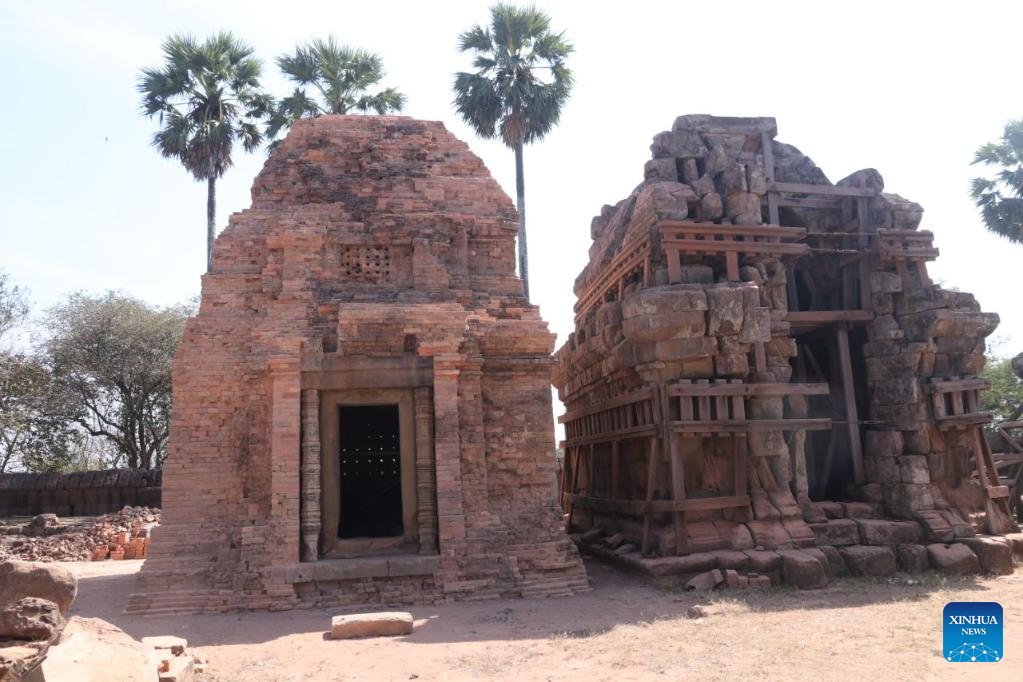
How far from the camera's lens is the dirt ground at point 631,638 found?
22.0 ft

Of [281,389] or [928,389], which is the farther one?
[928,389]

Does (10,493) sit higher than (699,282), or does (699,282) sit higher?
(699,282)

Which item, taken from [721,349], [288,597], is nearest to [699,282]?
[721,349]

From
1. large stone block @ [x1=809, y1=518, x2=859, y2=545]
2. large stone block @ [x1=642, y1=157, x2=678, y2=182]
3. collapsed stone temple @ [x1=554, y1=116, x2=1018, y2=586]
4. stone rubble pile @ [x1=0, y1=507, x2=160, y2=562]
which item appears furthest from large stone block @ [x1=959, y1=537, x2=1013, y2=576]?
stone rubble pile @ [x1=0, y1=507, x2=160, y2=562]

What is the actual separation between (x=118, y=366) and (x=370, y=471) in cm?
1741

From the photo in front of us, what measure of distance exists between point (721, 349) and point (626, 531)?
3.55m

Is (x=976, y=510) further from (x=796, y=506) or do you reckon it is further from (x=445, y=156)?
(x=445, y=156)

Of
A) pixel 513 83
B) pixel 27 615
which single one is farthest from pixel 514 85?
pixel 27 615

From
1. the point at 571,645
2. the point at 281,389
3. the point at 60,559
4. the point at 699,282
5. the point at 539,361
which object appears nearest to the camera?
the point at 571,645

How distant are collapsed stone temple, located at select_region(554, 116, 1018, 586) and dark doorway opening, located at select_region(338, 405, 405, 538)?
3723 mm

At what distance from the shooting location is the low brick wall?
71.3 feet

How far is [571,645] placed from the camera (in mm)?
7617

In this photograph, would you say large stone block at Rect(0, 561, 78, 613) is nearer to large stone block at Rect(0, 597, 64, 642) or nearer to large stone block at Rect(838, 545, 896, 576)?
large stone block at Rect(0, 597, 64, 642)

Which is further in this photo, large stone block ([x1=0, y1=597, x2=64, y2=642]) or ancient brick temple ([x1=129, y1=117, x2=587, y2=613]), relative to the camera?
ancient brick temple ([x1=129, y1=117, x2=587, y2=613])
